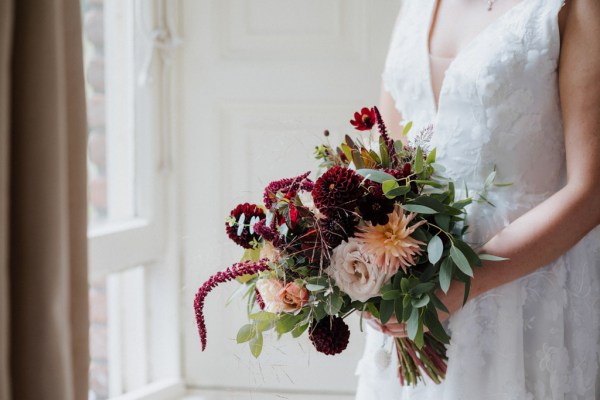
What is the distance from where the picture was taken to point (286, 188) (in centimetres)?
148

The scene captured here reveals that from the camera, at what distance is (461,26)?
67.9 inches

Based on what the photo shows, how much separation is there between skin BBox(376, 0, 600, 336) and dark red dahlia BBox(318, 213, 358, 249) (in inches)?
8.6

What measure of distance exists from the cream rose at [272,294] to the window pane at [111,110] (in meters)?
1.28

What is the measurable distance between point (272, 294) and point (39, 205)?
17.9 inches

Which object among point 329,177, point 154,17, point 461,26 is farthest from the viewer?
point 154,17

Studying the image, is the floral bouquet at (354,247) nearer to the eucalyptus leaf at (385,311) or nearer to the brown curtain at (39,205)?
the eucalyptus leaf at (385,311)

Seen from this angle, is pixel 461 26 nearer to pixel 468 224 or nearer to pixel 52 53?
pixel 468 224

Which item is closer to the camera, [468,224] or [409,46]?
[468,224]

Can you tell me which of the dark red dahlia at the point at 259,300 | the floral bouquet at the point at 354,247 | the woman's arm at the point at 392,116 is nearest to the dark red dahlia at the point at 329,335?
the floral bouquet at the point at 354,247

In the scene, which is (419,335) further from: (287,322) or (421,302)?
(287,322)

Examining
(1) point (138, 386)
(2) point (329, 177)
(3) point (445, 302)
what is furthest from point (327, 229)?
(1) point (138, 386)

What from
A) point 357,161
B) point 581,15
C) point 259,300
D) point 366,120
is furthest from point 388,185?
point 581,15

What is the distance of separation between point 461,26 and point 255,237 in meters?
0.66

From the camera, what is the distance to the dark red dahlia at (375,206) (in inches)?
55.5
